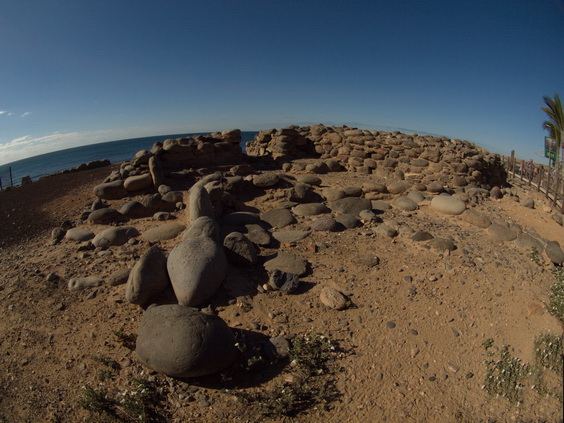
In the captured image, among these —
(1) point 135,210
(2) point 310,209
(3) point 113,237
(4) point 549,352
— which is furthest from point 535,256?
(1) point 135,210

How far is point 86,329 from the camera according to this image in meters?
4.05

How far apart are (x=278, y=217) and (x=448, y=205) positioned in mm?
4326

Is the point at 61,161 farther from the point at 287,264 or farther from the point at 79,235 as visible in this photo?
the point at 287,264

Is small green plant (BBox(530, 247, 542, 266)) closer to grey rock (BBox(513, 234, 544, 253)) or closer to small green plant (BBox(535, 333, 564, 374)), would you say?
grey rock (BBox(513, 234, 544, 253))

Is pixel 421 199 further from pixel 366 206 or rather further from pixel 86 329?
pixel 86 329

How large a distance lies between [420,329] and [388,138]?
25.0ft

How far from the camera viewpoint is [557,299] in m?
4.58

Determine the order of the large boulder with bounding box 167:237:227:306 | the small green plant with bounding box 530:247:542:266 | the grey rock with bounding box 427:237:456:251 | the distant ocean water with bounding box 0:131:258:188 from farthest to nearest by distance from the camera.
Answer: the distant ocean water with bounding box 0:131:258:188 → the grey rock with bounding box 427:237:456:251 → the small green plant with bounding box 530:247:542:266 → the large boulder with bounding box 167:237:227:306

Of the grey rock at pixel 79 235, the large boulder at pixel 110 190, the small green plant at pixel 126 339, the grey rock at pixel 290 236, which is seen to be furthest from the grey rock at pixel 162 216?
the small green plant at pixel 126 339

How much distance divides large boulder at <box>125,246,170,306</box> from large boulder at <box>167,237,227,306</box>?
0.16m

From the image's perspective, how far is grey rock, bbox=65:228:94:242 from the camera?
6240 mm

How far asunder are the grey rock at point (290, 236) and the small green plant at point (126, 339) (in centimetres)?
312

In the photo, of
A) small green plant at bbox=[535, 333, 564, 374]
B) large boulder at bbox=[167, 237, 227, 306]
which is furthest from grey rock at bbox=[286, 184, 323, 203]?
small green plant at bbox=[535, 333, 564, 374]

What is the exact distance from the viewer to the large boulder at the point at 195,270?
4141mm
